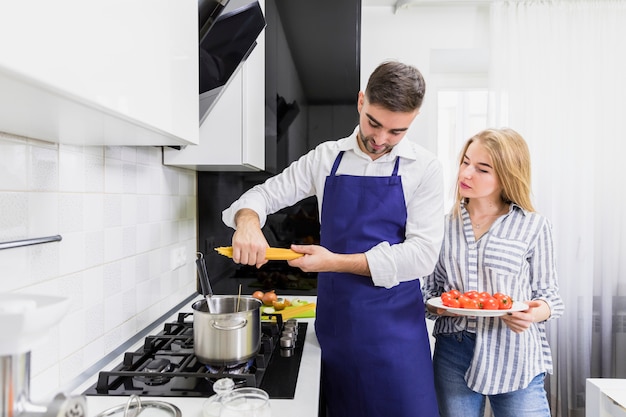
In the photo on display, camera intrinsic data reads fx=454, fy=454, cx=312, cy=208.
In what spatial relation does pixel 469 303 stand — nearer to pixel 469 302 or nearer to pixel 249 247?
pixel 469 302

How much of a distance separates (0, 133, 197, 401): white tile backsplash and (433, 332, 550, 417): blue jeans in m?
1.04

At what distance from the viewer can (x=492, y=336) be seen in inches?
58.8

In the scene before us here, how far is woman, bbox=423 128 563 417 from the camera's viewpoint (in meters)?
1.46

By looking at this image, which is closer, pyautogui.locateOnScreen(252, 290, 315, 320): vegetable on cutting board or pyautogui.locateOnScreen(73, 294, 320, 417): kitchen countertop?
pyautogui.locateOnScreen(73, 294, 320, 417): kitchen countertop

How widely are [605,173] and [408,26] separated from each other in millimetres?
1295

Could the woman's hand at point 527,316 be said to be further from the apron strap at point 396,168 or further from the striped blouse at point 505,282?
the apron strap at point 396,168

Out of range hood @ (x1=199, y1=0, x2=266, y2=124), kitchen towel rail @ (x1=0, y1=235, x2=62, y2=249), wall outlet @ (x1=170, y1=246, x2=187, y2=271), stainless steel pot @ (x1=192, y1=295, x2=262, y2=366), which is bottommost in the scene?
stainless steel pot @ (x1=192, y1=295, x2=262, y2=366)

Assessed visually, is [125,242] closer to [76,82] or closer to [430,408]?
[76,82]

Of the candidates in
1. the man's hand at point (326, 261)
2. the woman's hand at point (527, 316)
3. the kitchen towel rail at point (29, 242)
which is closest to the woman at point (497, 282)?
the woman's hand at point (527, 316)

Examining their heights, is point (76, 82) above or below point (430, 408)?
above

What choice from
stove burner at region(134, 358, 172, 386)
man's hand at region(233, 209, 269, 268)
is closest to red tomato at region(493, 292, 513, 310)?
man's hand at region(233, 209, 269, 268)

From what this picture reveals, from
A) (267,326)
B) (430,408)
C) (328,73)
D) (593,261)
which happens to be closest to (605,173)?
(593,261)

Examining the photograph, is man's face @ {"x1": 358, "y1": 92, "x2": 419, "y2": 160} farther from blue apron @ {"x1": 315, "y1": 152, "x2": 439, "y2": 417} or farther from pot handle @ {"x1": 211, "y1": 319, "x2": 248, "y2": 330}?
pot handle @ {"x1": 211, "y1": 319, "x2": 248, "y2": 330}

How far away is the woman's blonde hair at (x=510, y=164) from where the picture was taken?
1.54 metres
